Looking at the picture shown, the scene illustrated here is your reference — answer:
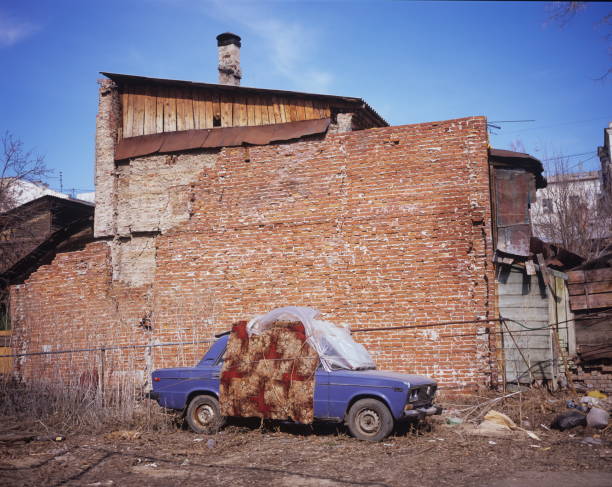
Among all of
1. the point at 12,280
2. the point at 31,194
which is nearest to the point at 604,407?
the point at 12,280

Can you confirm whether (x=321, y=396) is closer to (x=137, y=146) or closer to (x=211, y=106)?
(x=211, y=106)

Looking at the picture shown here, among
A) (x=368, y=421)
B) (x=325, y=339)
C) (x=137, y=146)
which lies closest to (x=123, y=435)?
(x=325, y=339)

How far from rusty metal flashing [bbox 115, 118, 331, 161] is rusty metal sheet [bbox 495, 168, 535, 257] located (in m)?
3.89

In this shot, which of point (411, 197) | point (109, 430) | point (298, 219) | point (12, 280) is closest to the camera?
point (109, 430)

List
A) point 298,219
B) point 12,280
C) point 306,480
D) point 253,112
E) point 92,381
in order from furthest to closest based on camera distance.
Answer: point 12,280
point 253,112
point 298,219
point 92,381
point 306,480

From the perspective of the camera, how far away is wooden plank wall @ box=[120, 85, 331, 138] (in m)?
13.7

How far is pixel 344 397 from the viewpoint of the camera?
8.04 m

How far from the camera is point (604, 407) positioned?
9.35 metres

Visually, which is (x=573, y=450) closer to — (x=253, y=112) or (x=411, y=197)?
(x=411, y=197)

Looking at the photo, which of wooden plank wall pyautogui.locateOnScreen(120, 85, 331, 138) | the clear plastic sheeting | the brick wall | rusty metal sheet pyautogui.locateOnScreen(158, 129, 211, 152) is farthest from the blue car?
wooden plank wall pyautogui.locateOnScreen(120, 85, 331, 138)

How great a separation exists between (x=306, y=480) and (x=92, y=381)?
17.6ft

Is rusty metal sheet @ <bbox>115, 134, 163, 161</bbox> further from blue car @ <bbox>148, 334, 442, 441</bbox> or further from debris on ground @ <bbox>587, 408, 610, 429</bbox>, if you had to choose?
debris on ground @ <bbox>587, 408, 610, 429</bbox>

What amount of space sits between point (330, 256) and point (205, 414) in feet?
14.6

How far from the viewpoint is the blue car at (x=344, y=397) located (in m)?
7.78
